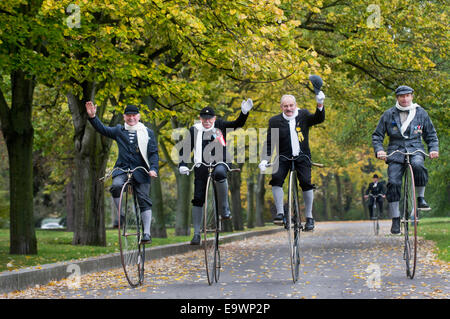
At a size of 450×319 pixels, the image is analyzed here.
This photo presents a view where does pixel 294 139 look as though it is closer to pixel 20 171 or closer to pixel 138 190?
pixel 138 190

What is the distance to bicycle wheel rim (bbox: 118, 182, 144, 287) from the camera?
1048 cm

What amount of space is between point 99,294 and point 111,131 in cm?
240

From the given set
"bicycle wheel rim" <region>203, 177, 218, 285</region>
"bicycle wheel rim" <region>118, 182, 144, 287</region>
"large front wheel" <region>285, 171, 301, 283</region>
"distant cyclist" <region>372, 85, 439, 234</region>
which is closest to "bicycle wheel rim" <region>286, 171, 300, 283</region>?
"large front wheel" <region>285, 171, 301, 283</region>

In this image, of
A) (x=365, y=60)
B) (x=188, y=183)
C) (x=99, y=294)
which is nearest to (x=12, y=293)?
(x=99, y=294)

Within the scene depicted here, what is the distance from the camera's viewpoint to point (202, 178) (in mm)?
10969

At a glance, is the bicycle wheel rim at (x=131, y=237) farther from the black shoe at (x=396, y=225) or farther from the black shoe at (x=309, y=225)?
the black shoe at (x=396, y=225)

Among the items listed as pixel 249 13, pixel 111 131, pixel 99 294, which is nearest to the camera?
pixel 99 294

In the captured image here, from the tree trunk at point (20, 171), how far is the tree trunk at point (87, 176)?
3.23m

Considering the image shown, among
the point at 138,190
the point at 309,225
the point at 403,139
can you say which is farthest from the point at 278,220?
the point at 403,139

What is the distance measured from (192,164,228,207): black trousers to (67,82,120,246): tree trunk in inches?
352

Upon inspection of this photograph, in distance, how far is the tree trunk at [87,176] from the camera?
19422 mm

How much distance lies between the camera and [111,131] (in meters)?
10.9
